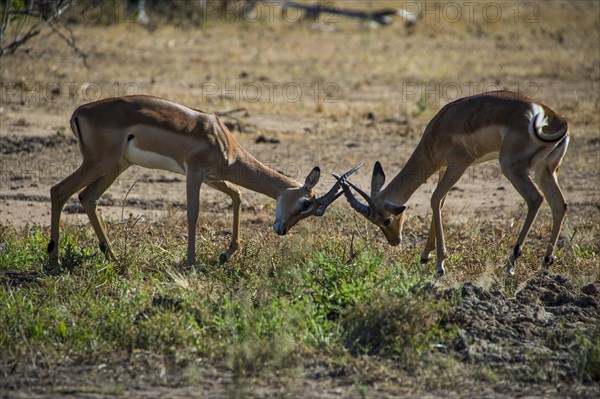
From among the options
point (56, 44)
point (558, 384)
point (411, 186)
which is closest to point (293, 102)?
point (56, 44)

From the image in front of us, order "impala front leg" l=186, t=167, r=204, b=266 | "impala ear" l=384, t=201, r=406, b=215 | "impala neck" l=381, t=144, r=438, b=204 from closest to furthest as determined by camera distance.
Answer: "impala front leg" l=186, t=167, r=204, b=266 → "impala ear" l=384, t=201, r=406, b=215 → "impala neck" l=381, t=144, r=438, b=204

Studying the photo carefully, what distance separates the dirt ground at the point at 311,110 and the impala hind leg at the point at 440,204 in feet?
2.58

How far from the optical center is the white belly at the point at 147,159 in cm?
761

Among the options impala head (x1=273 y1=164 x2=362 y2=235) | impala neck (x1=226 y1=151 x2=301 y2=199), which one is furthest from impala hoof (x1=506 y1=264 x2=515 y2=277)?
impala neck (x1=226 y1=151 x2=301 y2=199)

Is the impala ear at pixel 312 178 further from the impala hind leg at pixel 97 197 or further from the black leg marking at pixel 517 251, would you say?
the black leg marking at pixel 517 251

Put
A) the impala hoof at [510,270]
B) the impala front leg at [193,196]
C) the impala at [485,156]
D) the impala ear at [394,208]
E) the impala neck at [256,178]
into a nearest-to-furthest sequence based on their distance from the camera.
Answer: the impala hoof at [510,270] < the impala at [485,156] < the impala front leg at [193,196] < the impala ear at [394,208] < the impala neck at [256,178]

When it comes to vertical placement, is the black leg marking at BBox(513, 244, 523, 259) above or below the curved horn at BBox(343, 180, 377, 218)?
below

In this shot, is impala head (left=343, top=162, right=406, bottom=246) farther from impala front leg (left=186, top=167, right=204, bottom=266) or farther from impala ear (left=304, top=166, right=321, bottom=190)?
impala front leg (left=186, top=167, right=204, bottom=266)

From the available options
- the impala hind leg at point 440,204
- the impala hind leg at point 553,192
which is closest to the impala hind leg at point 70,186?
the impala hind leg at point 440,204

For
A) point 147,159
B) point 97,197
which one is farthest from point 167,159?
point 97,197

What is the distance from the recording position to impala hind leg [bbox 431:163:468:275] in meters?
7.54

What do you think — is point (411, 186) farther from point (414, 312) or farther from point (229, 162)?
point (414, 312)

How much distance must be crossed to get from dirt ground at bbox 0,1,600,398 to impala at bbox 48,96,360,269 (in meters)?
1.25

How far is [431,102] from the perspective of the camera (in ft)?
49.3
